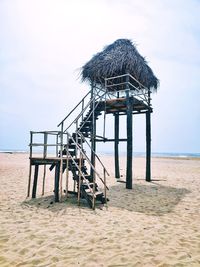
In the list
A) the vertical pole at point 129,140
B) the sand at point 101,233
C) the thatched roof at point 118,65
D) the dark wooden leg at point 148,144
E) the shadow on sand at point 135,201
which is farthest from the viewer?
the dark wooden leg at point 148,144

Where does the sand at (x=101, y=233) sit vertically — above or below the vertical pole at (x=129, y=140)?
below

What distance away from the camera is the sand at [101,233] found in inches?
169

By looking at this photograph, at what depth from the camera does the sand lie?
14.1 ft

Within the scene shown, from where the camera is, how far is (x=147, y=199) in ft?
31.3

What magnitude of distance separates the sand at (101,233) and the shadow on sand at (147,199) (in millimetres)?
35

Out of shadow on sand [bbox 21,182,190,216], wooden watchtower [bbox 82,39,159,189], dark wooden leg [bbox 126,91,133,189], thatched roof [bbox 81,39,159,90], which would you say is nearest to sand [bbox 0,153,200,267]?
shadow on sand [bbox 21,182,190,216]

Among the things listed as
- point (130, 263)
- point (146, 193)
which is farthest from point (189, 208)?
point (130, 263)

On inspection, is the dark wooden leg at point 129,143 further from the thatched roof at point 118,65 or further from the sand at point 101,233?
the sand at point 101,233

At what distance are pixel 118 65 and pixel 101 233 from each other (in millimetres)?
8817

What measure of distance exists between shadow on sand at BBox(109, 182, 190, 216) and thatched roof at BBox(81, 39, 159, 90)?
605 cm

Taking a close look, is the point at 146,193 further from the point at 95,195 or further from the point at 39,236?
the point at 39,236

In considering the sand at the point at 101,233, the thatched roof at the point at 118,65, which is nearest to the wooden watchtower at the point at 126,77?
the thatched roof at the point at 118,65

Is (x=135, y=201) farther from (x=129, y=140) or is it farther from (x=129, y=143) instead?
(x=129, y=140)

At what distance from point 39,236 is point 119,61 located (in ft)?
31.1
